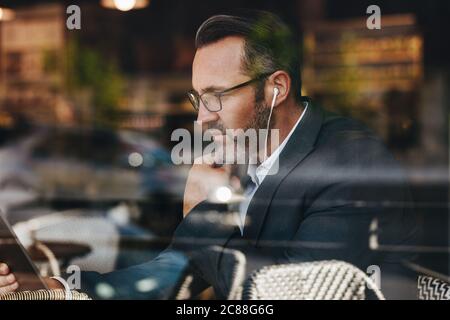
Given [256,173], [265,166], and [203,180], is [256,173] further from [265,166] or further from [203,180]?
[203,180]

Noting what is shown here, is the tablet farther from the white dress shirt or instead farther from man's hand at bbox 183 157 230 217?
the white dress shirt

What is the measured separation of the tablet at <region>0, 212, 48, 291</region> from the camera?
133 inches

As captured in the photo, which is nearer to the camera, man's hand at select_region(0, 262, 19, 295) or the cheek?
the cheek

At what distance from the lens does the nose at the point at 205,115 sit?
10.9 ft

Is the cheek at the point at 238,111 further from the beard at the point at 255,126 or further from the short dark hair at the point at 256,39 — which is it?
the short dark hair at the point at 256,39

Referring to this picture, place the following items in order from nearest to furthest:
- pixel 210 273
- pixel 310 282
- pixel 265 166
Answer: pixel 310 282
pixel 265 166
pixel 210 273

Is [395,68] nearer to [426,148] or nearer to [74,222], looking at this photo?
[426,148]

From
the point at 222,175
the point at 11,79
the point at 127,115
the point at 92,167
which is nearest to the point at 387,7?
the point at 222,175

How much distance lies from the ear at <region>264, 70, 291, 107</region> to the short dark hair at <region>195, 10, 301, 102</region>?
0.03 m

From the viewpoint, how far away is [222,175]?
345cm

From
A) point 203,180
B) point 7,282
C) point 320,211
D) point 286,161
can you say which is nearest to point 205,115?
point 203,180

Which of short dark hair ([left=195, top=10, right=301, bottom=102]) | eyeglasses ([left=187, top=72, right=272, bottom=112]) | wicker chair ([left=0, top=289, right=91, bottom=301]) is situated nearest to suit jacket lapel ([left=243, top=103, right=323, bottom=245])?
short dark hair ([left=195, top=10, right=301, bottom=102])

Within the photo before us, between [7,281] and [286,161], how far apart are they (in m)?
1.40

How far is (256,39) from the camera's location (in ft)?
10.8
